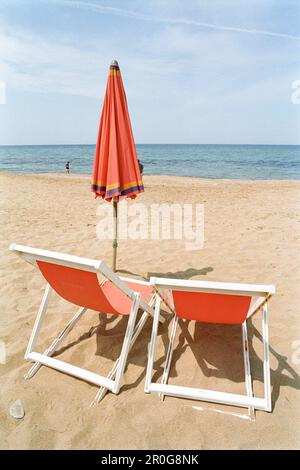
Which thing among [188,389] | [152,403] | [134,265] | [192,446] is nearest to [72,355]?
[152,403]

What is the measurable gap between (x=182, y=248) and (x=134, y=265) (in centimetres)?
107

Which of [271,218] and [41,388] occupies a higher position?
[271,218]

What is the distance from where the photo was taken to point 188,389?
2016 millimetres

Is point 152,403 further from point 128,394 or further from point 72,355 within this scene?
point 72,355

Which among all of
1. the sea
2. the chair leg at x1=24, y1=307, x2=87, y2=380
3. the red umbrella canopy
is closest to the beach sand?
the chair leg at x1=24, y1=307, x2=87, y2=380

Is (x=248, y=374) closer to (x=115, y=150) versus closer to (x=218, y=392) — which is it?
(x=218, y=392)

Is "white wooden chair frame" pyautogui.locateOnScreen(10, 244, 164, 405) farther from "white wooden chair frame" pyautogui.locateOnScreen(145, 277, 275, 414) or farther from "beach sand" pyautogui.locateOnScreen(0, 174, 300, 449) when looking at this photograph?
"white wooden chair frame" pyautogui.locateOnScreen(145, 277, 275, 414)

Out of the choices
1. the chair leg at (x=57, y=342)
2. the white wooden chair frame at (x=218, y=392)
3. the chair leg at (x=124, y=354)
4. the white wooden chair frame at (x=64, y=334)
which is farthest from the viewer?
the chair leg at (x=57, y=342)

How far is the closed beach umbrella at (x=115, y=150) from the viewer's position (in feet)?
10.1

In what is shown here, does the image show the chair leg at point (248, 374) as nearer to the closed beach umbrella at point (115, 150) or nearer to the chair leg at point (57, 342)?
the chair leg at point (57, 342)

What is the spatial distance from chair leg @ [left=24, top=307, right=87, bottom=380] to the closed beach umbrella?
49.4 inches

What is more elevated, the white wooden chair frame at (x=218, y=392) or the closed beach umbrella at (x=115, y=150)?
the closed beach umbrella at (x=115, y=150)

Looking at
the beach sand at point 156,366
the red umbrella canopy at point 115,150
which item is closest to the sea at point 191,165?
the beach sand at point 156,366
